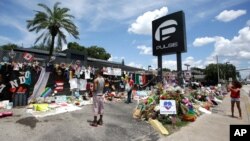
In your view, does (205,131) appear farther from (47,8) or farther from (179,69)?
(47,8)

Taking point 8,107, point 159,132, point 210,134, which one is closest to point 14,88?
point 8,107

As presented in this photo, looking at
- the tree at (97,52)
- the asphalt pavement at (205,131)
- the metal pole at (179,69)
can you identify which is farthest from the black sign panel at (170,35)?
the tree at (97,52)

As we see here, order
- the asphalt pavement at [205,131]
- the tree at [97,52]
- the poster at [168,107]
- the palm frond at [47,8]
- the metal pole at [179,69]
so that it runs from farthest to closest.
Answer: the tree at [97,52], the palm frond at [47,8], the metal pole at [179,69], the poster at [168,107], the asphalt pavement at [205,131]

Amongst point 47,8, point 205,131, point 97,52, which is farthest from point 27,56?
point 97,52

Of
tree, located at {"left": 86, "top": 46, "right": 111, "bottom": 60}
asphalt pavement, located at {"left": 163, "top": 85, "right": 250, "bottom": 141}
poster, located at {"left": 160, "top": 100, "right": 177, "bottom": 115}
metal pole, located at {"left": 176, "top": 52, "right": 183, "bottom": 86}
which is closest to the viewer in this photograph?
asphalt pavement, located at {"left": 163, "top": 85, "right": 250, "bottom": 141}

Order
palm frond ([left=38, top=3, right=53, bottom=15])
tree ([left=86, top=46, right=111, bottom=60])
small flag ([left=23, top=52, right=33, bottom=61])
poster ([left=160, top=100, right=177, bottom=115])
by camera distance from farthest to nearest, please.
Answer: tree ([left=86, top=46, right=111, bottom=60]) < palm frond ([left=38, top=3, right=53, bottom=15]) < small flag ([left=23, top=52, right=33, bottom=61]) < poster ([left=160, top=100, right=177, bottom=115])

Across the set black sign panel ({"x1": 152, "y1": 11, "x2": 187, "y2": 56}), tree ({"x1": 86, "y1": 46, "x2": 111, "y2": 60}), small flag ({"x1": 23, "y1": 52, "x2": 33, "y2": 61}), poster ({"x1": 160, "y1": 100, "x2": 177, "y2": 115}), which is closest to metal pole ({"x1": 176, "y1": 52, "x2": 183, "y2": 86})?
black sign panel ({"x1": 152, "y1": 11, "x2": 187, "y2": 56})

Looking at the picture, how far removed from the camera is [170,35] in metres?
21.2

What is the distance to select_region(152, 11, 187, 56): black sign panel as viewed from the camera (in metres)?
20.2

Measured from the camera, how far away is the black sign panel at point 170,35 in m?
20.2

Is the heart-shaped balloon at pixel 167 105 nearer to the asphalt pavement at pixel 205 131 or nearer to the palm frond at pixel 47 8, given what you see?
the asphalt pavement at pixel 205 131

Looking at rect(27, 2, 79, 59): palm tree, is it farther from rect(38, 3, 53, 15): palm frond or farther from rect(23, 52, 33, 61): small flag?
rect(23, 52, 33, 61): small flag

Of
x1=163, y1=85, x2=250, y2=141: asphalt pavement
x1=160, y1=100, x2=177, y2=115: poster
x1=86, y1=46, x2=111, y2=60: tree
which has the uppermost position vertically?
x1=86, y1=46, x2=111, y2=60: tree

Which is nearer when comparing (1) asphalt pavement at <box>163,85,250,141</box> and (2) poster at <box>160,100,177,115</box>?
(1) asphalt pavement at <box>163,85,250,141</box>
